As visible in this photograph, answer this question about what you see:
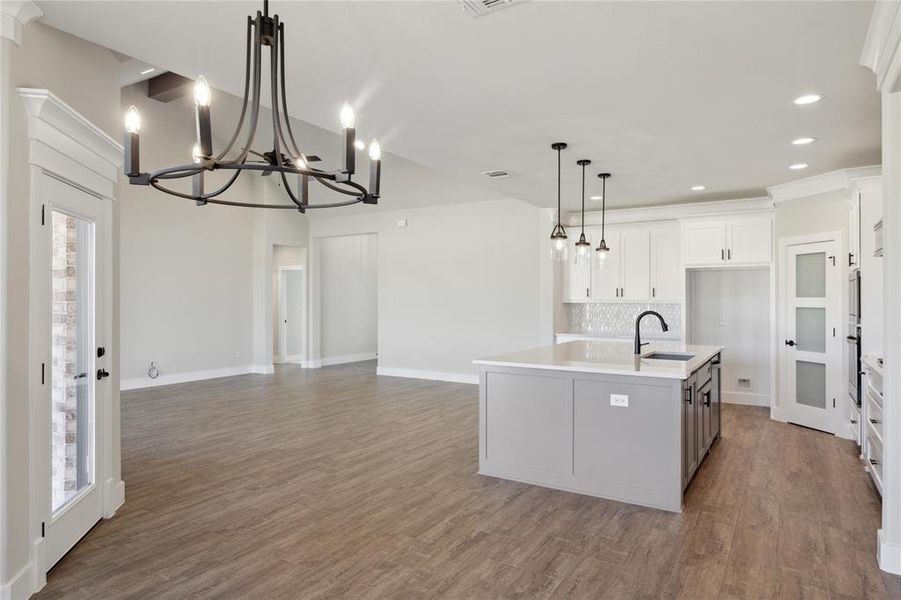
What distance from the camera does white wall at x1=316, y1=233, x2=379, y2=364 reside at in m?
10.9

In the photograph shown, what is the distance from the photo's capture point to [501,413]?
4.15 m

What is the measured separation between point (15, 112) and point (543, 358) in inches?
137

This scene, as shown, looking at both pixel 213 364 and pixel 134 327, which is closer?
pixel 134 327

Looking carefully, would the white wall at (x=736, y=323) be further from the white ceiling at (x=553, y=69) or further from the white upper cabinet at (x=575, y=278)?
the white ceiling at (x=553, y=69)

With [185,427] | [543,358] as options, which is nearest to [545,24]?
[543,358]

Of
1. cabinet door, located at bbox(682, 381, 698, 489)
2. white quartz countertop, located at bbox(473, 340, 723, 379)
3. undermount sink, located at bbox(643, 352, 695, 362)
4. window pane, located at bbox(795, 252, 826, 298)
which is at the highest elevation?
window pane, located at bbox(795, 252, 826, 298)

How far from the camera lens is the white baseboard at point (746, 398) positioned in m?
6.95

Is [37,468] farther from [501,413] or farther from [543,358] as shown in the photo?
[543,358]

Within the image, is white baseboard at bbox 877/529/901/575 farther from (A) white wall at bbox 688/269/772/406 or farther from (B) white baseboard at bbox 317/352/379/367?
(B) white baseboard at bbox 317/352/379/367

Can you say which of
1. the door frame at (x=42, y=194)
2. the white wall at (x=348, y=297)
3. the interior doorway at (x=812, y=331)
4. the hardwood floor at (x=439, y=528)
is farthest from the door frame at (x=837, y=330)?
the white wall at (x=348, y=297)

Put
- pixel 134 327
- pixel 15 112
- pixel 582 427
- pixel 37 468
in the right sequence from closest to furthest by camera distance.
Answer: pixel 15 112
pixel 37 468
pixel 582 427
pixel 134 327

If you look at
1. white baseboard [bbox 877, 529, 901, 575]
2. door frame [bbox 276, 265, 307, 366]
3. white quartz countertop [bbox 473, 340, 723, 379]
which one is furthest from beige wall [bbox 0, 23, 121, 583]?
door frame [bbox 276, 265, 307, 366]

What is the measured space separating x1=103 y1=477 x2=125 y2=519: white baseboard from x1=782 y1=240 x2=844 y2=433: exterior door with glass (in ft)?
20.8

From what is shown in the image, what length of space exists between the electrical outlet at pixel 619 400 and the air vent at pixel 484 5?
2509mm
